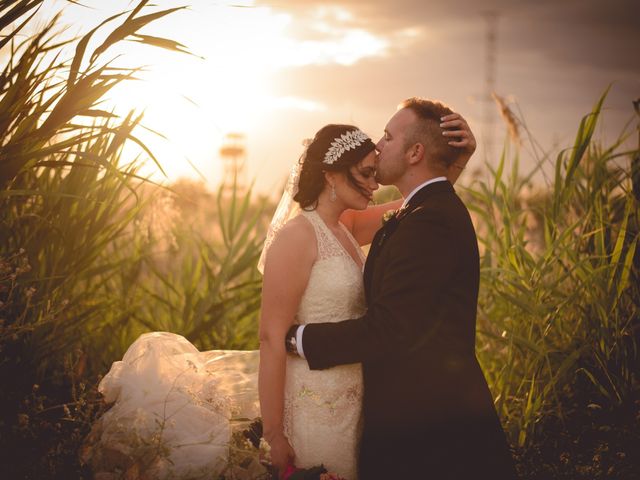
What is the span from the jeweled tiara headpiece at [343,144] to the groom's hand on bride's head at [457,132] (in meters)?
0.40

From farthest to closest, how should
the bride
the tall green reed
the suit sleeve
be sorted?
1. the tall green reed
2. the bride
3. the suit sleeve

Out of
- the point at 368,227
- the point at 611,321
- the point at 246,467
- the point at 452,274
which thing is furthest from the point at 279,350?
the point at 611,321

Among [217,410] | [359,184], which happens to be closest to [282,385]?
[217,410]

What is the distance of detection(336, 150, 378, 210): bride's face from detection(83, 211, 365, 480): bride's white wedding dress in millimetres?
187

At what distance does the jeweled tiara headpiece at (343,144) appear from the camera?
298cm

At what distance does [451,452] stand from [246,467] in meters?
0.91

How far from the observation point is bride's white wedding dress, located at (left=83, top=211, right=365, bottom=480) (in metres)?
2.68

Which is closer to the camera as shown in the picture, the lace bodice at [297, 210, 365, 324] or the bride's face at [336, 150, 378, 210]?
the lace bodice at [297, 210, 365, 324]

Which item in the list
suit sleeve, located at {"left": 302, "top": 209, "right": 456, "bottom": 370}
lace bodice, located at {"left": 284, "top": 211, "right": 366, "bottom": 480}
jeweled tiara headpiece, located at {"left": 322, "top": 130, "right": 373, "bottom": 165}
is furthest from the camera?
jeweled tiara headpiece, located at {"left": 322, "top": 130, "right": 373, "bottom": 165}

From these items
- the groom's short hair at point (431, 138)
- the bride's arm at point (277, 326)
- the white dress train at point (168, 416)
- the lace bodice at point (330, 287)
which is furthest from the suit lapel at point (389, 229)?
the white dress train at point (168, 416)

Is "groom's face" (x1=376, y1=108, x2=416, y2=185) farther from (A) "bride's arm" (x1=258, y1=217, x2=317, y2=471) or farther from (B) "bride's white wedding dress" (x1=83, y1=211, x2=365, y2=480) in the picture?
(A) "bride's arm" (x1=258, y1=217, x2=317, y2=471)

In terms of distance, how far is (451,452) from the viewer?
106 inches

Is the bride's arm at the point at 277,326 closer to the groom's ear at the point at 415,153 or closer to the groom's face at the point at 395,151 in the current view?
the groom's face at the point at 395,151

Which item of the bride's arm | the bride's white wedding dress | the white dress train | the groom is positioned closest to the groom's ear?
the groom
